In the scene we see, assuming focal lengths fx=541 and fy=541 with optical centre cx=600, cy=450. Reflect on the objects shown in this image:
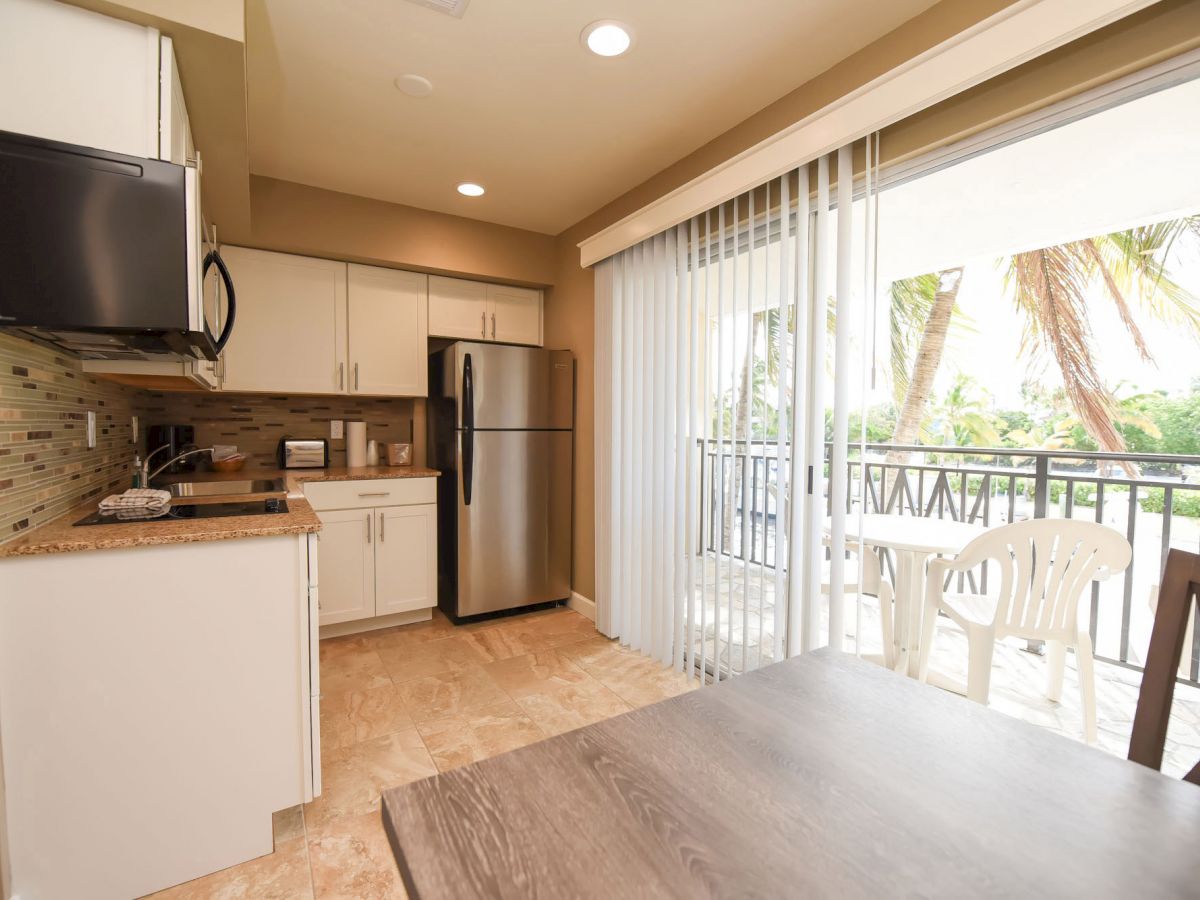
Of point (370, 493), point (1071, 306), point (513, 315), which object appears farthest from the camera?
point (1071, 306)

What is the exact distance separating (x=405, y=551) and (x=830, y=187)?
9.30ft

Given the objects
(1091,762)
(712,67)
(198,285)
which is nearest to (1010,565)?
(1091,762)

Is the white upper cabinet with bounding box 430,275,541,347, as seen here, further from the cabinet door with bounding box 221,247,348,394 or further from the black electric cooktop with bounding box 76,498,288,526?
the black electric cooktop with bounding box 76,498,288,526

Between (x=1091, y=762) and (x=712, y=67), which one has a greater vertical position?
(x=712, y=67)

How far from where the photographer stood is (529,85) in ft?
6.89

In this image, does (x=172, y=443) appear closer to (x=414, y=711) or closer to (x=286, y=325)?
(x=286, y=325)

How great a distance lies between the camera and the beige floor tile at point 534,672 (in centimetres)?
256

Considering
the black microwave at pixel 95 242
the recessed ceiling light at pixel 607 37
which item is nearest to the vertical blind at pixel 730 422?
the recessed ceiling light at pixel 607 37

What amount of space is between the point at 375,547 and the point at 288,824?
5.23 feet

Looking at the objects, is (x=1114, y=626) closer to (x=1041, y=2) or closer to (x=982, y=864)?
(x=1041, y=2)

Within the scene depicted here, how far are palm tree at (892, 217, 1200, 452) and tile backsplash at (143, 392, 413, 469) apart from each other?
446cm

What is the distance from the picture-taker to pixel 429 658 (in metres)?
2.87

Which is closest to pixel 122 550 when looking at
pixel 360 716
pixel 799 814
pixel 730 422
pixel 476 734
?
pixel 360 716

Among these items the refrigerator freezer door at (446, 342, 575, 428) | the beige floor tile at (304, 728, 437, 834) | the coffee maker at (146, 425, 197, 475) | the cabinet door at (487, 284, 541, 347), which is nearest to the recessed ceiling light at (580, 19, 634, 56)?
the refrigerator freezer door at (446, 342, 575, 428)
